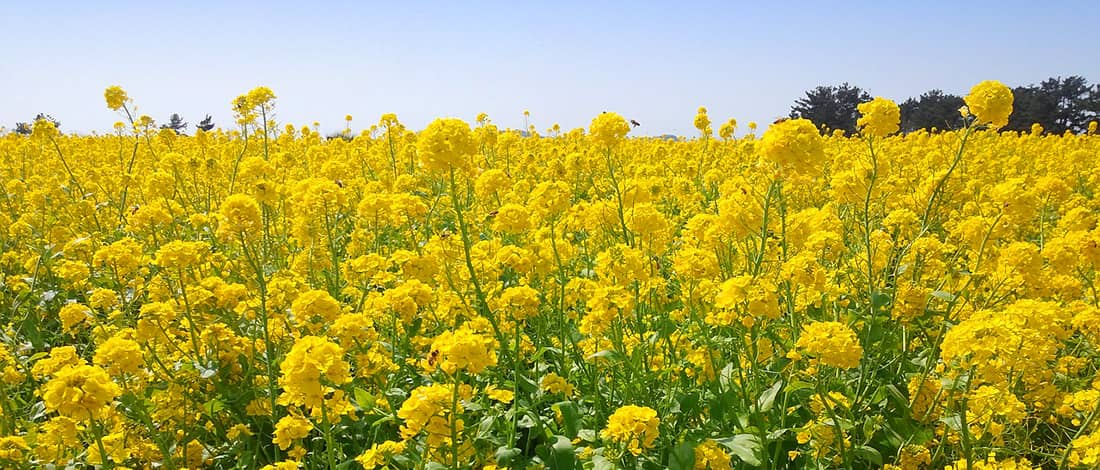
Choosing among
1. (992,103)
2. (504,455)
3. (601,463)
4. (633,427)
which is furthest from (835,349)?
(992,103)

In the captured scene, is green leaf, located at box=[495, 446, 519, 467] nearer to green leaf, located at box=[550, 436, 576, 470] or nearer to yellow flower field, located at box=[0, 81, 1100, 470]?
yellow flower field, located at box=[0, 81, 1100, 470]

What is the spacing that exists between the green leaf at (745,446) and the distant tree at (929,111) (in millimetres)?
Answer: 26830

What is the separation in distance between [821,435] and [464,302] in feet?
5.17

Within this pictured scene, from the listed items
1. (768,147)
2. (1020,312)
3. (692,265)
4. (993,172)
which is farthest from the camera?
(993,172)

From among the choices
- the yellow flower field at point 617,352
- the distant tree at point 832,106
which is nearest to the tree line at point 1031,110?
the distant tree at point 832,106

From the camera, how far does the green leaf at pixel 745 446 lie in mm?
2139

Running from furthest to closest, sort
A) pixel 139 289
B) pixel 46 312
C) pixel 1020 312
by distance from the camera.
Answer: pixel 46 312 < pixel 139 289 < pixel 1020 312

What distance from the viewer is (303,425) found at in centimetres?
224

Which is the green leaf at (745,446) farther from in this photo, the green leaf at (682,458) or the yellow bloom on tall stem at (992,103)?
the yellow bloom on tall stem at (992,103)

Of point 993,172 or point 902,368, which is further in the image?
point 993,172

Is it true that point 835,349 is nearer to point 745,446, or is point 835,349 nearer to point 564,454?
point 745,446

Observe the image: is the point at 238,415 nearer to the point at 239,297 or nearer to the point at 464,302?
the point at 239,297

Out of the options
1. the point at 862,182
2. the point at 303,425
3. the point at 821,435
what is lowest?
the point at 821,435

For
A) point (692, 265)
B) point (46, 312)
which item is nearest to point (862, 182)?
point (692, 265)
